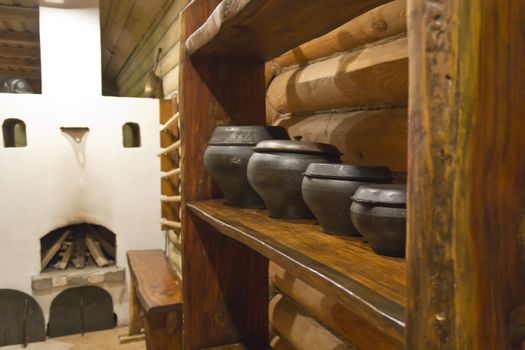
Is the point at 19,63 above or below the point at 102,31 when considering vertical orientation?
below

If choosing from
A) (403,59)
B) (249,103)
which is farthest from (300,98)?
(403,59)

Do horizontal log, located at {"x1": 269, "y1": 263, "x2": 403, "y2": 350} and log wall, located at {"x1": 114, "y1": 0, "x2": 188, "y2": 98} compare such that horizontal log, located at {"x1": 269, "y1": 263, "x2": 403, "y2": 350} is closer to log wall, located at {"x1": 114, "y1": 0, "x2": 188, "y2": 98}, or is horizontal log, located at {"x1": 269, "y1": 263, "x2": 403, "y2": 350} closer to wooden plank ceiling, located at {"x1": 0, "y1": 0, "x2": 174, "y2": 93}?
log wall, located at {"x1": 114, "y1": 0, "x2": 188, "y2": 98}

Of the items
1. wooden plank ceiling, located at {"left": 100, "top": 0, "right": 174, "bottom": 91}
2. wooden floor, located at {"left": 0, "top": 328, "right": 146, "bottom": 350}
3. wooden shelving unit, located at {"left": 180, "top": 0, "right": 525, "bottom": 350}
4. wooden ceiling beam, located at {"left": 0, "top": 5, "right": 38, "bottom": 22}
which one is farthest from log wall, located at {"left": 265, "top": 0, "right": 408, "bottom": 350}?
wooden ceiling beam, located at {"left": 0, "top": 5, "right": 38, "bottom": 22}

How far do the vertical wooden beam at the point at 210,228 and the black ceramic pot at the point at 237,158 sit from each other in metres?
0.20

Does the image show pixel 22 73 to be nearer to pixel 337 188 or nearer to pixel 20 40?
pixel 20 40

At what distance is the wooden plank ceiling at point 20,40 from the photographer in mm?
4545

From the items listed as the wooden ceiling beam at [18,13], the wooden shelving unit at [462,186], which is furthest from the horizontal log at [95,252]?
the wooden shelving unit at [462,186]

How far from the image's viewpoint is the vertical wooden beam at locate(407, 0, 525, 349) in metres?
0.43

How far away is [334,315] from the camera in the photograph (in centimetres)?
138

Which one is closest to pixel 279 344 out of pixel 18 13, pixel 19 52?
pixel 18 13

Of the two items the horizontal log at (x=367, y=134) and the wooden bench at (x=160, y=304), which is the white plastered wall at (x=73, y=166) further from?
the horizontal log at (x=367, y=134)

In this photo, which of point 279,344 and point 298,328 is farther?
point 279,344

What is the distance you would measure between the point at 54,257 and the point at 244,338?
2971 millimetres

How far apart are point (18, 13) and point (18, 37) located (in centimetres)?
107
